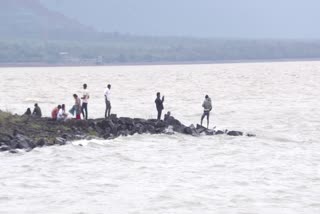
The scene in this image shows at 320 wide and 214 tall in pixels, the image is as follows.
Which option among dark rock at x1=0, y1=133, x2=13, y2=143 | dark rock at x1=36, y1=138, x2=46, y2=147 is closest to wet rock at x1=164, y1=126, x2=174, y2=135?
dark rock at x1=36, y1=138, x2=46, y2=147

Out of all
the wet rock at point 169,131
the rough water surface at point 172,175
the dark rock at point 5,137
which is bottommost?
the rough water surface at point 172,175

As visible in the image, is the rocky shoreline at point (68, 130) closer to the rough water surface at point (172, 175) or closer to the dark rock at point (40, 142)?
the dark rock at point (40, 142)

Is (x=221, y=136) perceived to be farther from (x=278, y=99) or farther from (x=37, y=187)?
(x=278, y=99)

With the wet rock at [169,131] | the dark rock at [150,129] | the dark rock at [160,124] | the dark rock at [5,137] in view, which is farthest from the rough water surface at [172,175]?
the dark rock at [160,124]

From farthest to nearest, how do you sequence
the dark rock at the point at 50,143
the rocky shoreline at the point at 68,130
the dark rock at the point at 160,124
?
the dark rock at the point at 160,124, the dark rock at the point at 50,143, the rocky shoreline at the point at 68,130

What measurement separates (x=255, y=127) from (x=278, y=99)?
85.4 ft

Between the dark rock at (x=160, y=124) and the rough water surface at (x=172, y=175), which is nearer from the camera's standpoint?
the rough water surface at (x=172, y=175)

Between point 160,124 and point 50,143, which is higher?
point 160,124

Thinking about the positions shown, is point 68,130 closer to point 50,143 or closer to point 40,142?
point 50,143

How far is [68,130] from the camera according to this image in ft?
114

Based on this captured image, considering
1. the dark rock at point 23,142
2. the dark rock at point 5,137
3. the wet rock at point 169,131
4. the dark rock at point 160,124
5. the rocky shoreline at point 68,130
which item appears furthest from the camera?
the dark rock at point 160,124

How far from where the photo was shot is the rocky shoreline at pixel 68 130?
31828mm

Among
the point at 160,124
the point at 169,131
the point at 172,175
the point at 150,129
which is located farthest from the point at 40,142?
the point at 160,124

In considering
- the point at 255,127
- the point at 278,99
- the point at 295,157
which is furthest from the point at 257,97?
the point at 295,157
